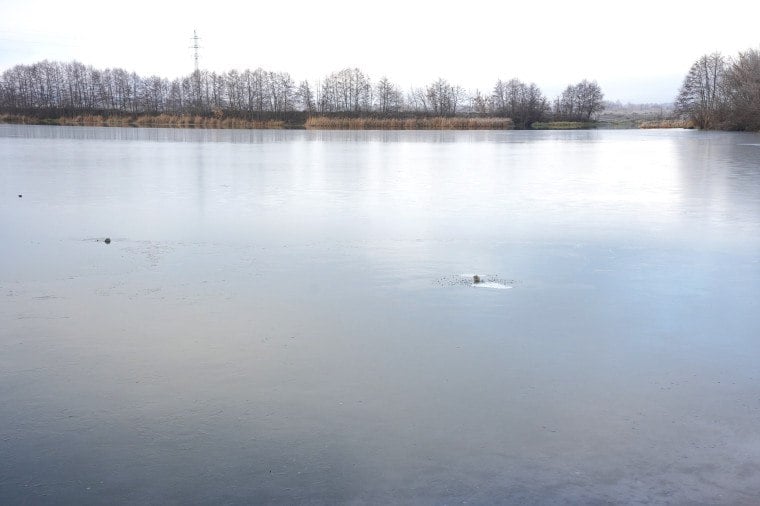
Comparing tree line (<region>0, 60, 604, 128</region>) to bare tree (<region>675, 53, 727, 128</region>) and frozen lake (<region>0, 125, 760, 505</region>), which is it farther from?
frozen lake (<region>0, 125, 760, 505</region>)

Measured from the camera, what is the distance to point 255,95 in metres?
60.8

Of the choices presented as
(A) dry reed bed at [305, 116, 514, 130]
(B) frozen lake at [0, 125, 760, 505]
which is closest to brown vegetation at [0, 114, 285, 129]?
(A) dry reed bed at [305, 116, 514, 130]

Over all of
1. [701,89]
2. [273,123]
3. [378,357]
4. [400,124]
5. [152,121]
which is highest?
[701,89]

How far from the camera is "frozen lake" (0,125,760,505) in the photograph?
2.33 meters

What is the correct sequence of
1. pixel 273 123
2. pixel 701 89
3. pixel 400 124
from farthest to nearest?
pixel 701 89
pixel 273 123
pixel 400 124

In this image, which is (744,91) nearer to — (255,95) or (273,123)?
(273,123)

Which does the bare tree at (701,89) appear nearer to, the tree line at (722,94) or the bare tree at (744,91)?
the tree line at (722,94)

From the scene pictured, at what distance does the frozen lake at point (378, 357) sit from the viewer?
233cm

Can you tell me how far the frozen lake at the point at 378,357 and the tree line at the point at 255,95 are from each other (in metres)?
47.3

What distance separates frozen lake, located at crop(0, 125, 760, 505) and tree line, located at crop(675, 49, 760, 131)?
33.2 metres

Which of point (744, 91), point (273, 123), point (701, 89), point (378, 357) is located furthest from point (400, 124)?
point (378, 357)

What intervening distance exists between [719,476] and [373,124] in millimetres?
38620

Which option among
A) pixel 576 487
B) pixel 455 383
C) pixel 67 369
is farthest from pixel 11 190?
pixel 576 487

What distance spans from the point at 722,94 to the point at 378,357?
1754 inches
